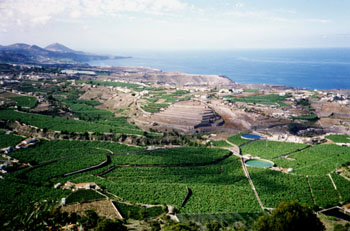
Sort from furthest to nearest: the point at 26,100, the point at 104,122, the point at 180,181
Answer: the point at 26,100 < the point at 104,122 < the point at 180,181

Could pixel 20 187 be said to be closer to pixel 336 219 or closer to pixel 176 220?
pixel 176 220

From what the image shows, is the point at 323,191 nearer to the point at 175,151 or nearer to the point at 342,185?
the point at 342,185

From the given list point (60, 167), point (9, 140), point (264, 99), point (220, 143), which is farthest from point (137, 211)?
point (264, 99)

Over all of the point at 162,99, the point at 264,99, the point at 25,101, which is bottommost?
the point at 25,101

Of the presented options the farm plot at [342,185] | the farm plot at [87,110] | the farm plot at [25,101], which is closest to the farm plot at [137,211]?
the farm plot at [342,185]

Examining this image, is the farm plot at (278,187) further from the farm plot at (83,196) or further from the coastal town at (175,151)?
the farm plot at (83,196)

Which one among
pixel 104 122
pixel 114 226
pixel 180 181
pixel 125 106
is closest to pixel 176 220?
pixel 114 226

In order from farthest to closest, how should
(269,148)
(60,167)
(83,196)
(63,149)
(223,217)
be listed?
(269,148)
(63,149)
(60,167)
(83,196)
(223,217)
